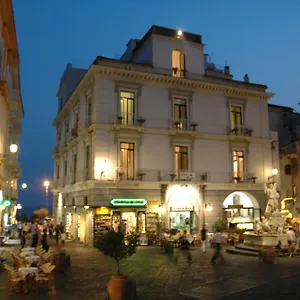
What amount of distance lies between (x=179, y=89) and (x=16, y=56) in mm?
11875

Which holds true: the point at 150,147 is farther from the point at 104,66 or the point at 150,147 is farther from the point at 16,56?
the point at 16,56

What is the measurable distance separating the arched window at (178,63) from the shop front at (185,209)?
8.89 meters

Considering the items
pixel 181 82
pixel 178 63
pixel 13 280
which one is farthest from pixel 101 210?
pixel 13 280

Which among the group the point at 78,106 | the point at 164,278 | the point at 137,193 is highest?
the point at 78,106

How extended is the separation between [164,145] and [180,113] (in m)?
3.04

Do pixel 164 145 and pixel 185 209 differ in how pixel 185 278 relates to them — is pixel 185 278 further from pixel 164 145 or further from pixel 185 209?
pixel 164 145

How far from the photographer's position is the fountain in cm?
2027

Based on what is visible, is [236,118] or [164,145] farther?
[236,118]

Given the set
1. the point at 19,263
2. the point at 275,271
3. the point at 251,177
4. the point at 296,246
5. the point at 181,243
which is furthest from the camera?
the point at 251,177

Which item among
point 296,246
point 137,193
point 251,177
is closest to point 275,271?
point 296,246

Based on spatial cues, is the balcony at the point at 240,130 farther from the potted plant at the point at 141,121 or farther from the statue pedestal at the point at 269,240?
the statue pedestal at the point at 269,240

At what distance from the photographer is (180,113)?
29469 mm

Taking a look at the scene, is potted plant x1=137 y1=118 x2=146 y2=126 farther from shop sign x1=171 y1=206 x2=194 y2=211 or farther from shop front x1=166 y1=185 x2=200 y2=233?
shop sign x1=171 y1=206 x2=194 y2=211

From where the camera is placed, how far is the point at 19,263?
42.2 ft
